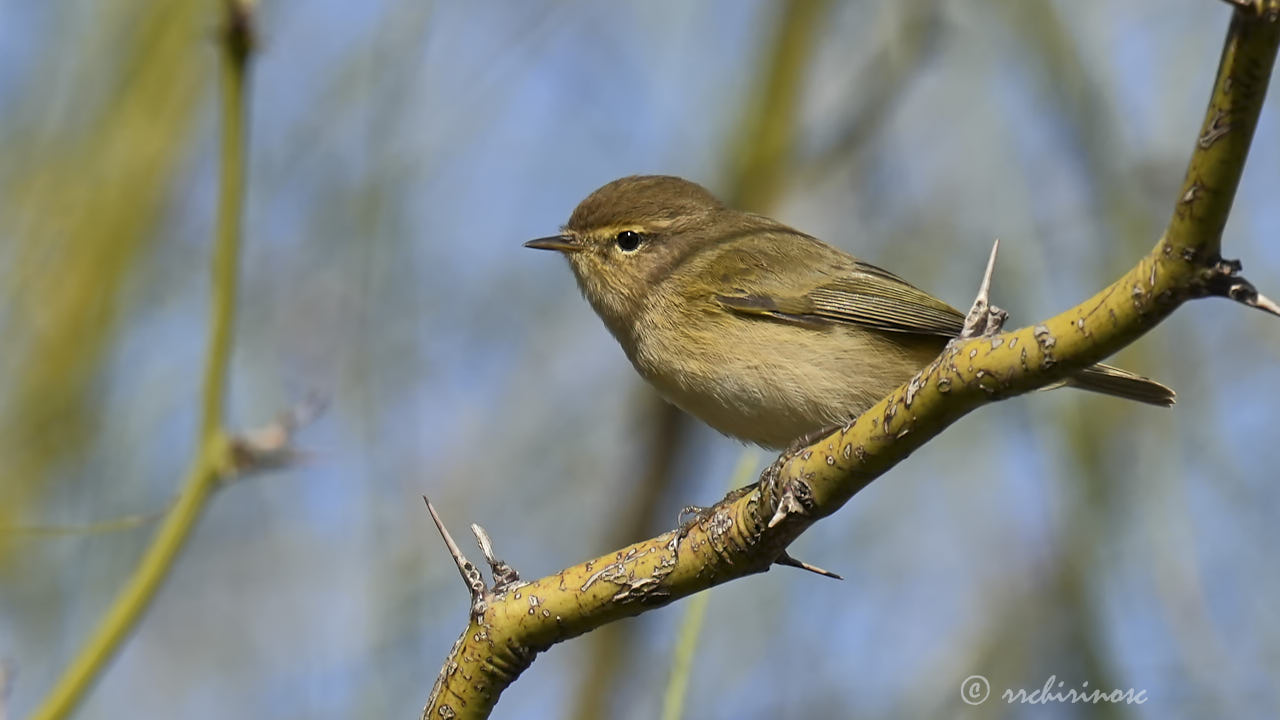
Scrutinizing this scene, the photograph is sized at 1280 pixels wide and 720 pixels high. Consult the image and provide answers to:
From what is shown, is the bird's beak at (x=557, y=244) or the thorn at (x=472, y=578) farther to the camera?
the bird's beak at (x=557, y=244)

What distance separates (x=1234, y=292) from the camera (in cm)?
186

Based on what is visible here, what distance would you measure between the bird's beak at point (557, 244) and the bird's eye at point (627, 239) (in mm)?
161

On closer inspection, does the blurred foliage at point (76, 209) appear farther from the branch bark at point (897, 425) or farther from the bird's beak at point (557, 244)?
the branch bark at point (897, 425)

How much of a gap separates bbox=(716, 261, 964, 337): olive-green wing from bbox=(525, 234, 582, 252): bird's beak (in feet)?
2.79

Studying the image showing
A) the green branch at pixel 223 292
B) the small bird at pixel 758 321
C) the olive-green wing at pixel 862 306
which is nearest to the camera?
the green branch at pixel 223 292

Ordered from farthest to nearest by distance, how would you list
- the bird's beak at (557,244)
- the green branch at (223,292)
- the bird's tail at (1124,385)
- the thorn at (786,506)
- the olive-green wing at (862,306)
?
1. the bird's beak at (557,244)
2. the olive-green wing at (862,306)
3. the bird's tail at (1124,385)
4. the green branch at (223,292)
5. the thorn at (786,506)

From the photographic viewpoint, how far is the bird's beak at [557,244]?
5020 millimetres

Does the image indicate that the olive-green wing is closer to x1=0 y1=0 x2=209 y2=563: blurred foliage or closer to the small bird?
the small bird

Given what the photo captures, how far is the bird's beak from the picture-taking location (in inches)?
198

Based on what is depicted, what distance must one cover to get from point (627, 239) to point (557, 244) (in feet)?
0.94

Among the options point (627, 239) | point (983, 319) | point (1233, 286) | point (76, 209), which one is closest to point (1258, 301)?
point (1233, 286)

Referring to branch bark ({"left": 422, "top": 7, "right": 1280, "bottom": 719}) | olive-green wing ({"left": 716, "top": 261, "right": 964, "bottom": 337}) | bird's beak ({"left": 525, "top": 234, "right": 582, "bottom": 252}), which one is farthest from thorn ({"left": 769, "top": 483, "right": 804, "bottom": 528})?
bird's beak ({"left": 525, "top": 234, "right": 582, "bottom": 252})

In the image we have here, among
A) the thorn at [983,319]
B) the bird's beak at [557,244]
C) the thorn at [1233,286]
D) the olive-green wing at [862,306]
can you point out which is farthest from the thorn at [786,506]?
the bird's beak at [557,244]

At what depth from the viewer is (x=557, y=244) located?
199 inches
